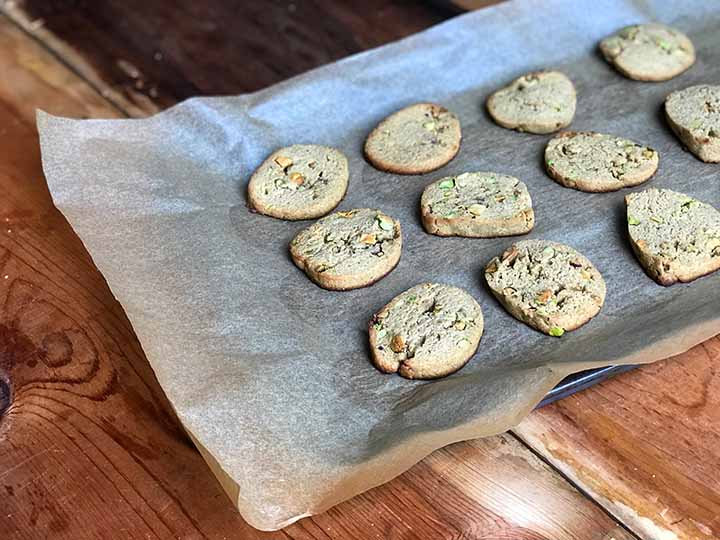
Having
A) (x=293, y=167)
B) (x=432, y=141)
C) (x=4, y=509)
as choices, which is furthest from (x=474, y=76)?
(x=4, y=509)

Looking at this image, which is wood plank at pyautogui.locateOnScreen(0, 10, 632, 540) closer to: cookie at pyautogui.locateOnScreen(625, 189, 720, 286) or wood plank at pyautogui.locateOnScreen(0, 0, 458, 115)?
cookie at pyautogui.locateOnScreen(625, 189, 720, 286)

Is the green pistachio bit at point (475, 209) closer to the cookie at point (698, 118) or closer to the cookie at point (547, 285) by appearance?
the cookie at point (547, 285)

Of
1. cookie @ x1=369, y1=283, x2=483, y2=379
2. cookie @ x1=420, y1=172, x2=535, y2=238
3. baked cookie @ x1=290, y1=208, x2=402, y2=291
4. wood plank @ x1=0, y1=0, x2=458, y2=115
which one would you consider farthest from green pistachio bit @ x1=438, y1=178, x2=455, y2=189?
wood plank @ x1=0, y1=0, x2=458, y2=115

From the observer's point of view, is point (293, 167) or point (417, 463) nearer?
point (417, 463)

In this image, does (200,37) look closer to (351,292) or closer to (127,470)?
(351,292)

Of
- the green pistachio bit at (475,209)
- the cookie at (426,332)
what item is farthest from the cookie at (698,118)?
the cookie at (426,332)

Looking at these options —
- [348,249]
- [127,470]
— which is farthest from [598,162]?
[127,470]

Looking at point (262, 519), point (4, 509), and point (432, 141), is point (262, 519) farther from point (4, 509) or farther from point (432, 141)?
point (432, 141)
